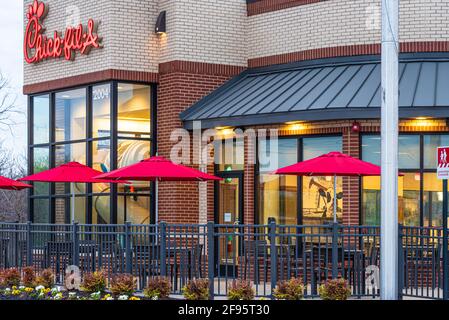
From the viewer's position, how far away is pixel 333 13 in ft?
76.6

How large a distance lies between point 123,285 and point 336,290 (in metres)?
Answer: 3.68

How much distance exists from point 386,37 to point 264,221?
362 inches

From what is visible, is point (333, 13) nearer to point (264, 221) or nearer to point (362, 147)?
point (362, 147)

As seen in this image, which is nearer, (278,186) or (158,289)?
(158,289)

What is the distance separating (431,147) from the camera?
21.2m

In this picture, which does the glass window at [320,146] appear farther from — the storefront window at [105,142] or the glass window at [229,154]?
the storefront window at [105,142]

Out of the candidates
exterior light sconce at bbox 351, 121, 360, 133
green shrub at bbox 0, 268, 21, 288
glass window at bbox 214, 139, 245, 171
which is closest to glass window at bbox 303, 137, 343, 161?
exterior light sconce at bbox 351, 121, 360, 133

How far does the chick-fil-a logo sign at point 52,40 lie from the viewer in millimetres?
24823

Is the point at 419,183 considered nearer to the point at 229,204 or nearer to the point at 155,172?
the point at 229,204

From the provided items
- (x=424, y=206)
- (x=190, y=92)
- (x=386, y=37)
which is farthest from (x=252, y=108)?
(x=386, y=37)

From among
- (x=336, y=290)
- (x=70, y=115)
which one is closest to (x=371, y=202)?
(x=336, y=290)

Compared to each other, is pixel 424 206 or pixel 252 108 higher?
pixel 252 108

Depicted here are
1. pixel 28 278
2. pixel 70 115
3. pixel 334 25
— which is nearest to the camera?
pixel 28 278

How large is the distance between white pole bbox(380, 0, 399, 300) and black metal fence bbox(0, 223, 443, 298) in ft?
6.04
